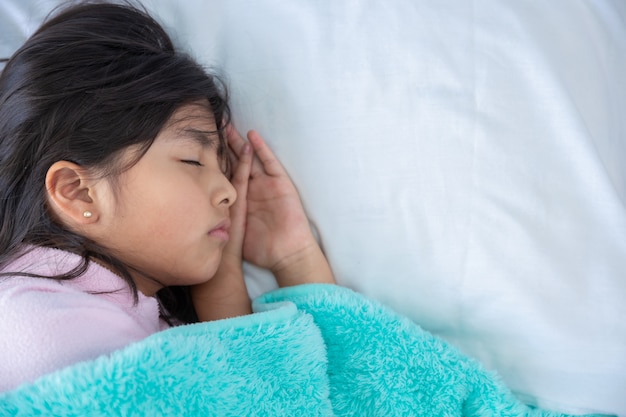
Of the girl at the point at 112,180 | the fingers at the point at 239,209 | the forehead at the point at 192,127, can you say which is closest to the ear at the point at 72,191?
the girl at the point at 112,180

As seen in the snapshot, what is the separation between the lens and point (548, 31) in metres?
0.90

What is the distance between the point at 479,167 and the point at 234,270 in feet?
1.36

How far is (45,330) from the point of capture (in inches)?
29.5

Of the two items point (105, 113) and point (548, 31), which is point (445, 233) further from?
point (105, 113)

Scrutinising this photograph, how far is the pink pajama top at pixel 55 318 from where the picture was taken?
29.2 inches

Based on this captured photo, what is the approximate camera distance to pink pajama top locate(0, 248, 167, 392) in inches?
29.2

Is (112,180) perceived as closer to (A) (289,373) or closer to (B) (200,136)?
(B) (200,136)

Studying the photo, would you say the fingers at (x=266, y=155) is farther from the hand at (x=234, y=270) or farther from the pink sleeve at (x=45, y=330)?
the pink sleeve at (x=45, y=330)

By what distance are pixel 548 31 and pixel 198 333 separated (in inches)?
24.9

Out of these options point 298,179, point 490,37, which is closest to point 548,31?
point 490,37

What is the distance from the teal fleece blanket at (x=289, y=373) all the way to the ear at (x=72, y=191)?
0.69 feet

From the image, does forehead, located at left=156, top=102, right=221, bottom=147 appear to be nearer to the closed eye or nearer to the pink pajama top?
the closed eye

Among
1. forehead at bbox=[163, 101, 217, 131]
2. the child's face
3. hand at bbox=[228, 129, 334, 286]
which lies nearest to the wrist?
hand at bbox=[228, 129, 334, 286]

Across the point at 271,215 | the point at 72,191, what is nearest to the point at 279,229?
the point at 271,215
